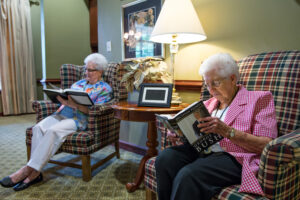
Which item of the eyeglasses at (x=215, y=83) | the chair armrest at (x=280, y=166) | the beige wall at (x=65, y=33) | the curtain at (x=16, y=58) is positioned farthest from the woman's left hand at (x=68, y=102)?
the curtain at (x=16, y=58)

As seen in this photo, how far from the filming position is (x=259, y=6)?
1.58 metres

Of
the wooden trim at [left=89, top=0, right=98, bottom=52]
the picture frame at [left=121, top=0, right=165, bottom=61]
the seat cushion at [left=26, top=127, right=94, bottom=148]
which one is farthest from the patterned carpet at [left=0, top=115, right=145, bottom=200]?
the wooden trim at [left=89, top=0, right=98, bottom=52]

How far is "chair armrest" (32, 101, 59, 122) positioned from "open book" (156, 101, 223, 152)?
4.90 ft

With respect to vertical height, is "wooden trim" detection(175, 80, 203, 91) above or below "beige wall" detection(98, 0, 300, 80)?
below

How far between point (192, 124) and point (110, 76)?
140 centimetres

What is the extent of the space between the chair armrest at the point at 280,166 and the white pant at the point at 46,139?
151 cm

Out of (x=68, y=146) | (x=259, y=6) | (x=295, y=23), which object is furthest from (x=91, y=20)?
(x=295, y=23)

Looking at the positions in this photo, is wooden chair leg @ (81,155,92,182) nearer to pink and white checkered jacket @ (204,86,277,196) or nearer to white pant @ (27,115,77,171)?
white pant @ (27,115,77,171)

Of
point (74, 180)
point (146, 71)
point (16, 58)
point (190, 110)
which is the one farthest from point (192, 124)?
point (16, 58)

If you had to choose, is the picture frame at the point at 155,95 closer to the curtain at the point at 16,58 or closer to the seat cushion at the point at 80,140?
the seat cushion at the point at 80,140

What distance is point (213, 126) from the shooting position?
0.96 metres

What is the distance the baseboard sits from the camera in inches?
98.7

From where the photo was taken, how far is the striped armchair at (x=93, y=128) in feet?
5.90

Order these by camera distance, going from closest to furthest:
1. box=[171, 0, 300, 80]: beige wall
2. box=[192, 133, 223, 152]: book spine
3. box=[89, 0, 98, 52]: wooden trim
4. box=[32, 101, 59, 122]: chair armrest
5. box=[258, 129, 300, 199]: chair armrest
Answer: box=[258, 129, 300, 199]: chair armrest, box=[192, 133, 223, 152]: book spine, box=[171, 0, 300, 80]: beige wall, box=[32, 101, 59, 122]: chair armrest, box=[89, 0, 98, 52]: wooden trim
